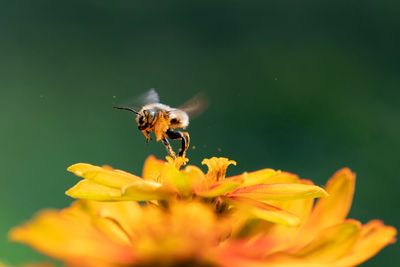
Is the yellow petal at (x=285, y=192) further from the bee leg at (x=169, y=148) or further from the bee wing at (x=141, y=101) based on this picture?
the bee wing at (x=141, y=101)

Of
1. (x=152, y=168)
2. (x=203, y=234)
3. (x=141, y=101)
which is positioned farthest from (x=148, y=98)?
(x=203, y=234)

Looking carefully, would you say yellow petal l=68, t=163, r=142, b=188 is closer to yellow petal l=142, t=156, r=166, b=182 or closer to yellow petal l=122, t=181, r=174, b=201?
yellow petal l=122, t=181, r=174, b=201

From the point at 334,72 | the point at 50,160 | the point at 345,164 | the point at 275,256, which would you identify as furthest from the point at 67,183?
the point at 275,256

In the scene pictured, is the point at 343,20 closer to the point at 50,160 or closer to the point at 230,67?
the point at 230,67

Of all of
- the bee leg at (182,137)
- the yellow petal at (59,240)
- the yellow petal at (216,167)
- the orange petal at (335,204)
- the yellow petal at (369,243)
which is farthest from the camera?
the bee leg at (182,137)

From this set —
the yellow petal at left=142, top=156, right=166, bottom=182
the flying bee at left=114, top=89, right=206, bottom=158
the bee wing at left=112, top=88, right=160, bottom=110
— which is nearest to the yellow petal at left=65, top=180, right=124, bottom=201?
the yellow petal at left=142, top=156, right=166, bottom=182

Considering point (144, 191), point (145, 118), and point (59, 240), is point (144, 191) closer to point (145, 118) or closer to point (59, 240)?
point (59, 240)

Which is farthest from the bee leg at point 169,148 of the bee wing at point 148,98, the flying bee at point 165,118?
the bee wing at point 148,98
